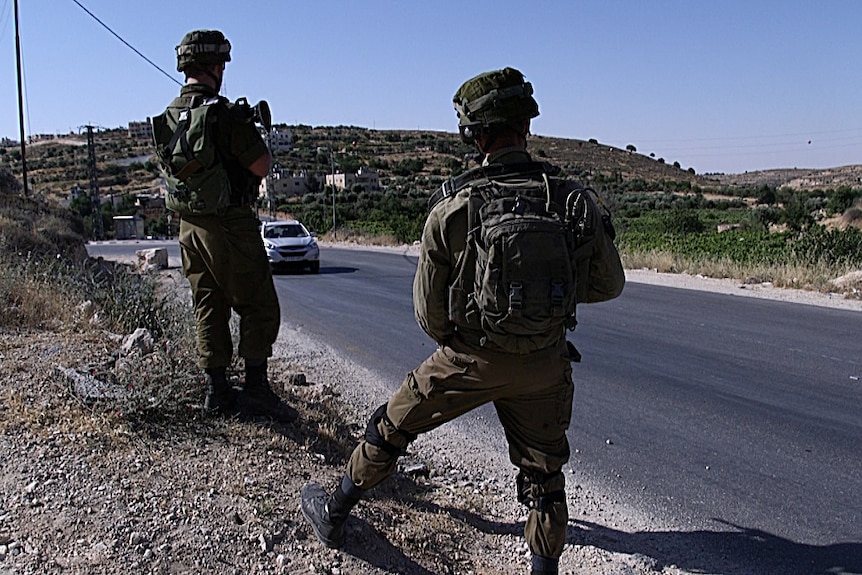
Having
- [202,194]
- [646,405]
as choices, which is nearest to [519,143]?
[202,194]

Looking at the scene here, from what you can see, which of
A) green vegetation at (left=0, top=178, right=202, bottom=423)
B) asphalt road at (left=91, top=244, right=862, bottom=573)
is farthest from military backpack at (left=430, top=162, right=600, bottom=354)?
green vegetation at (left=0, top=178, right=202, bottom=423)

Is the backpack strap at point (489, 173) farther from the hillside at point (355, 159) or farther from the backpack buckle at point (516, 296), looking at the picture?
the hillside at point (355, 159)

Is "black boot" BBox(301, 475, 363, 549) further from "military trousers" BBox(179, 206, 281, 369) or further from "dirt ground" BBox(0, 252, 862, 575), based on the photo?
"military trousers" BBox(179, 206, 281, 369)

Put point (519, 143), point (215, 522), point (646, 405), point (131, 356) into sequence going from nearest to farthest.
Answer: point (519, 143) < point (215, 522) < point (131, 356) < point (646, 405)

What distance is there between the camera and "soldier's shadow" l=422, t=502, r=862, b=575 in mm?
3297

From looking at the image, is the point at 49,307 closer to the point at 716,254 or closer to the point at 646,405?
the point at 646,405

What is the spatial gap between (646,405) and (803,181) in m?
104

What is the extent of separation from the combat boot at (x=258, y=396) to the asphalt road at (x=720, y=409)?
1.87 meters

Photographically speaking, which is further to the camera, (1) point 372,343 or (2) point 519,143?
(1) point 372,343

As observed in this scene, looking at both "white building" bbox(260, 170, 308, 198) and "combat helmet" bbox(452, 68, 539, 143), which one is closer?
"combat helmet" bbox(452, 68, 539, 143)

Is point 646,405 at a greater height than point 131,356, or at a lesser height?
lesser

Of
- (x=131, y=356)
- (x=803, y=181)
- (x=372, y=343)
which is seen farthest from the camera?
(x=803, y=181)

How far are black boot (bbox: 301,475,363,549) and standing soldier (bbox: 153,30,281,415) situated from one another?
3.98 feet

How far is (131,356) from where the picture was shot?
4.70 m
